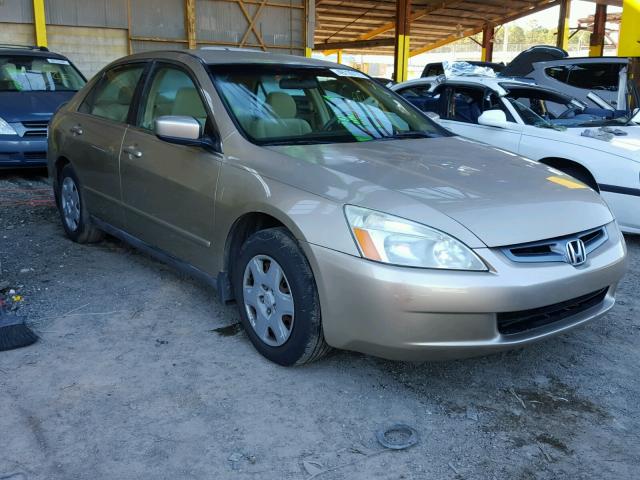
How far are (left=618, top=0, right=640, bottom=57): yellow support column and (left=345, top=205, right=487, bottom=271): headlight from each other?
9389mm

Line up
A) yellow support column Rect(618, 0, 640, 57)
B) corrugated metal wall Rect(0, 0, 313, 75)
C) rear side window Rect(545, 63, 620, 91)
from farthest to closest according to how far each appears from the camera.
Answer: corrugated metal wall Rect(0, 0, 313, 75) → yellow support column Rect(618, 0, 640, 57) → rear side window Rect(545, 63, 620, 91)

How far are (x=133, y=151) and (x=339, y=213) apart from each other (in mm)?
1840

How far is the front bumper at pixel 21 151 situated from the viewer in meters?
7.32

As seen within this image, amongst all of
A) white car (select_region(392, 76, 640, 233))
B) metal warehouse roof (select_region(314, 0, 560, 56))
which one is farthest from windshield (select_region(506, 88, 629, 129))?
metal warehouse roof (select_region(314, 0, 560, 56))

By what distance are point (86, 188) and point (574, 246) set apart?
3.44 m

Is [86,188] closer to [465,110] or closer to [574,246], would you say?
[574,246]

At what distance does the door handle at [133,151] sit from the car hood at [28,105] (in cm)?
422

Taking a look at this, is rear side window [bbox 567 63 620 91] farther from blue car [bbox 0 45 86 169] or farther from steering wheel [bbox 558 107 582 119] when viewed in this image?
blue car [bbox 0 45 86 169]

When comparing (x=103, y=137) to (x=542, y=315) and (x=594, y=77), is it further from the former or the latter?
(x=594, y=77)

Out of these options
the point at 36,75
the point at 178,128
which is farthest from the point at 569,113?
the point at 36,75

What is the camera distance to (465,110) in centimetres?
676

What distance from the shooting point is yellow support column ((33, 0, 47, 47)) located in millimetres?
13570

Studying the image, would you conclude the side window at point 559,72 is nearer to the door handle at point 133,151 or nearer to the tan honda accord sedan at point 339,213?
the tan honda accord sedan at point 339,213

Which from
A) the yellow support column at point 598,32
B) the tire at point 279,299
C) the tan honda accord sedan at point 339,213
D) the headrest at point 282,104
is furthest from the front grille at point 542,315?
the yellow support column at point 598,32
